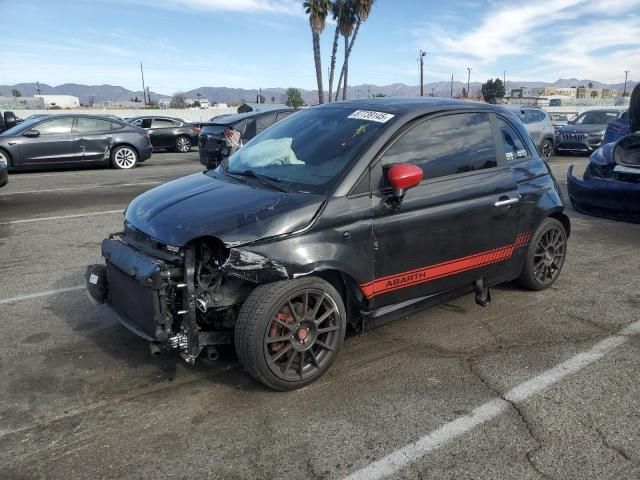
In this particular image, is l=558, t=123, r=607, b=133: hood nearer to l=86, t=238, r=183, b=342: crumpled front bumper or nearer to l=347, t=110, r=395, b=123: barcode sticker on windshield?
l=347, t=110, r=395, b=123: barcode sticker on windshield

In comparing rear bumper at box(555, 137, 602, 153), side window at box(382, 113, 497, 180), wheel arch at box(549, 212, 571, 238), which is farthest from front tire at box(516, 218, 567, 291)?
rear bumper at box(555, 137, 602, 153)

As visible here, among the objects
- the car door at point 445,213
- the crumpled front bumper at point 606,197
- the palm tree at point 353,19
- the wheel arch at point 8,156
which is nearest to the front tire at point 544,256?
the car door at point 445,213

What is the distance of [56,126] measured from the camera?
13.5 metres

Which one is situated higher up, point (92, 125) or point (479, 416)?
point (92, 125)

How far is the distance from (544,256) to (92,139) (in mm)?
12459

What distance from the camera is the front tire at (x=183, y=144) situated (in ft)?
69.1

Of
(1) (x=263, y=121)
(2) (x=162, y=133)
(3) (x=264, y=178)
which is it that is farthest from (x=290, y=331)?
(2) (x=162, y=133)

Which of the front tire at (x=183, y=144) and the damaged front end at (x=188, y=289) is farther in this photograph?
the front tire at (x=183, y=144)

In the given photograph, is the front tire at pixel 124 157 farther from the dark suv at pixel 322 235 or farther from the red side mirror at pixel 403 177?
the red side mirror at pixel 403 177

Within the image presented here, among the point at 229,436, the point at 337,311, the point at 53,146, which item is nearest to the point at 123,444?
the point at 229,436

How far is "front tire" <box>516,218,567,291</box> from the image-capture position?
4.66m

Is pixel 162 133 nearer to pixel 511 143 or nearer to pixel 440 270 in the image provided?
pixel 511 143

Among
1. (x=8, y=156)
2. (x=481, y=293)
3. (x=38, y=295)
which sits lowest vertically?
(x=38, y=295)

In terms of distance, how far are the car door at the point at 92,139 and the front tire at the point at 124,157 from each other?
10.8 inches
